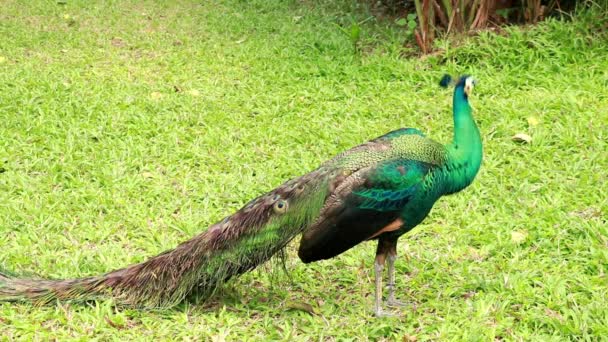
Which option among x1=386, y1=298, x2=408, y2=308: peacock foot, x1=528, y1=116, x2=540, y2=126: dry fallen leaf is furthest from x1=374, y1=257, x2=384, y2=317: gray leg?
x1=528, y1=116, x2=540, y2=126: dry fallen leaf

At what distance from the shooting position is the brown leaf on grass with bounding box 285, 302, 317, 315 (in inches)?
139

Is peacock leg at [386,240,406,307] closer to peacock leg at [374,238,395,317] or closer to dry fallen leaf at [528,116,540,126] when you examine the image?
peacock leg at [374,238,395,317]

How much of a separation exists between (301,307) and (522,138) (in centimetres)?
233

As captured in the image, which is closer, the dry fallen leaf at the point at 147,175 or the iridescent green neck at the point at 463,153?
the iridescent green neck at the point at 463,153

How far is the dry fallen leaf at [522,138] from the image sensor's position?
5133 millimetres

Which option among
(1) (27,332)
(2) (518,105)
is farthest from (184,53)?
(1) (27,332)

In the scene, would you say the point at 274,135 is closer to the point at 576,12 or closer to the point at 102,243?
the point at 102,243

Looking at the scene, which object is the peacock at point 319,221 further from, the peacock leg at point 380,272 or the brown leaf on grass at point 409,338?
the brown leaf on grass at point 409,338

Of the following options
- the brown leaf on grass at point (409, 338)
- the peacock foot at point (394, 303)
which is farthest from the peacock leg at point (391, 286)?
the brown leaf on grass at point (409, 338)

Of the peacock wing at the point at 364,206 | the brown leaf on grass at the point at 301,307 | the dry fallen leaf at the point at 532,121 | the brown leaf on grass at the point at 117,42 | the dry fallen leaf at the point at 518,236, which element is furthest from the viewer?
the brown leaf on grass at the point at 117,42

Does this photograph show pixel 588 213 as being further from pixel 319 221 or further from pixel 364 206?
pixel 319 221

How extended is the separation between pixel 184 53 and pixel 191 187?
2.75 meters

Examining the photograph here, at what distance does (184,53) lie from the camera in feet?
23.9

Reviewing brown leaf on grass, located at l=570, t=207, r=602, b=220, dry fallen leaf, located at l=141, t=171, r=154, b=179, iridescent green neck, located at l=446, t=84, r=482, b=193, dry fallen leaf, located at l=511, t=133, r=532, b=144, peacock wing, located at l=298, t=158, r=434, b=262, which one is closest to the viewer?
peacock wing, located at l=298, t=158, r=434, b=262
